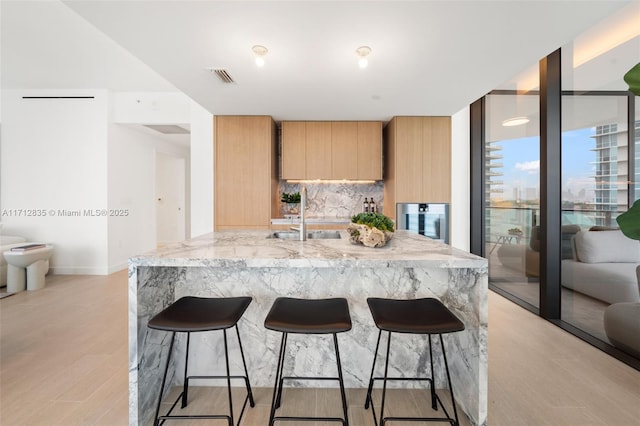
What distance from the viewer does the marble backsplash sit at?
4.76m

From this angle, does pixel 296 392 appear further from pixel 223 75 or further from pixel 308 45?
pixel 223 75

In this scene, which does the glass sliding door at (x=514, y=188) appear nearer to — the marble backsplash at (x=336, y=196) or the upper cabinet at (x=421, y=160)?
the upper cabinet at (x=421, y=160)

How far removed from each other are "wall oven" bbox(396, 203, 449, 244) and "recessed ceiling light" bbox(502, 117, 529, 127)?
4.08ft

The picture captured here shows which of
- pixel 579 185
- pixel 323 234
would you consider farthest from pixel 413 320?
pixel 579 185

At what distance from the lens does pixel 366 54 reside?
93.0 inches

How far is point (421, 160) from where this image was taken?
4.09 m

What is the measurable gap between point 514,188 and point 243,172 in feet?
11.5

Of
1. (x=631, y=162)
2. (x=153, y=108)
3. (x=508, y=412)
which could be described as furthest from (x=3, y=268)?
(x=631, y=162)

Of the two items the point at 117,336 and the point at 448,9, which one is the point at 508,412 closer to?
the point at 448,9

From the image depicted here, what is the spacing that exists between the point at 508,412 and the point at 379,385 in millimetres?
737

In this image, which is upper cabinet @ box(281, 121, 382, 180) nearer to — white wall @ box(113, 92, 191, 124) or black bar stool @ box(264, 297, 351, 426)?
white wall @ box(113, 92, 191, 124)

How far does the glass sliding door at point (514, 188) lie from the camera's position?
3.18 metres

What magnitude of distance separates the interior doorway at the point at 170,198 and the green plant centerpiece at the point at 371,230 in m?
6.55

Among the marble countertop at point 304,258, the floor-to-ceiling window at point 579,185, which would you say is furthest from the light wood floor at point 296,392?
the marble countertop at point 304,258
